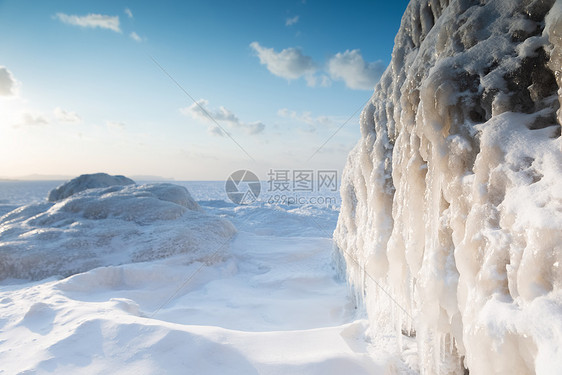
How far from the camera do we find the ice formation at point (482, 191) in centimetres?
147

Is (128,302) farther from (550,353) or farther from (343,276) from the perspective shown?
(550,353)

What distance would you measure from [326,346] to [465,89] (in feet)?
9.10

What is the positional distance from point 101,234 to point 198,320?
4537 mm

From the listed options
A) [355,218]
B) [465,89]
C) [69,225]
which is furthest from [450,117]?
[69,225]

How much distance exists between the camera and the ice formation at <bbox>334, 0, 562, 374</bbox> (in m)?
1.47

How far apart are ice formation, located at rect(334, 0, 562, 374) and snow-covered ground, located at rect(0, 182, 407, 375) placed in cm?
112

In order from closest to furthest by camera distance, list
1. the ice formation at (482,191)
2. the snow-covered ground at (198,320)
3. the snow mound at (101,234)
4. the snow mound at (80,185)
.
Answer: the ice formation at (482,191)
the snow-covered ground at (198,320)
the snow mound at (101,234)
the snow mound at (80,185)

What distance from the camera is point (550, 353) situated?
4.08 feet

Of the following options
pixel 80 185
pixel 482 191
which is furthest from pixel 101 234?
pixel 80 185

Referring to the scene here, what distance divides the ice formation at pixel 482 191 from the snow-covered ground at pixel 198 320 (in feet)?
3.66

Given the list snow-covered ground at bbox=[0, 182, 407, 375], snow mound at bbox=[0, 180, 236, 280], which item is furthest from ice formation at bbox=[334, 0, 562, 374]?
snow mound at bbox=[0, 180, 236, 280]

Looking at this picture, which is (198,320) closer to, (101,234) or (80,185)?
(101,234)

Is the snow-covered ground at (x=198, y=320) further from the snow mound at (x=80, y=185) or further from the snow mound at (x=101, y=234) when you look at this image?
the snow mound at (x=80, y=185)

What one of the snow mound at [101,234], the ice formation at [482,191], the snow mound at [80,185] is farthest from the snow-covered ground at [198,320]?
the snow mound at [80,185]
